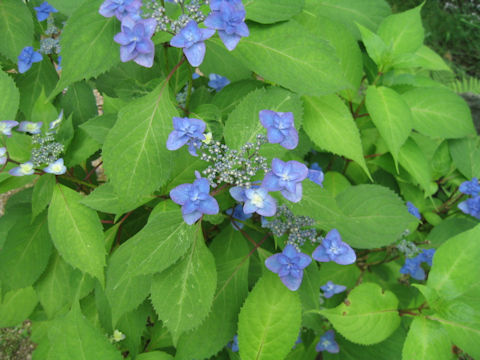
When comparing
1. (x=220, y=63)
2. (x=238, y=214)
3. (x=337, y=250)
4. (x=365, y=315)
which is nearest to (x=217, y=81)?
(x=220, y=63)

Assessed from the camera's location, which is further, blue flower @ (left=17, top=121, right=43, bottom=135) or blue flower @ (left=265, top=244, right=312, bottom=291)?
blue flower @ (left=17, top=121, right=43, bottom=135)

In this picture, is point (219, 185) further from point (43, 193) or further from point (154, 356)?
point (154, 356)

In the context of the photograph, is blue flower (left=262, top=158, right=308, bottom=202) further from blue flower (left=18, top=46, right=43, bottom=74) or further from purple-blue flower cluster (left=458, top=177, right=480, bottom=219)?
purple-blue flower cluster (left=458, top=177, right=480, bottom=219)

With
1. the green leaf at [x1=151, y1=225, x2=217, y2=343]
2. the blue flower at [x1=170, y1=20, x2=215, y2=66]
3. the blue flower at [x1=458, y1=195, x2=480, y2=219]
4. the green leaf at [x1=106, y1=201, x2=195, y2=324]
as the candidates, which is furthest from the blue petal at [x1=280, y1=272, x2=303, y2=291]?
the blue flower at [x1=458, y1=195, x2=480, y2=219]

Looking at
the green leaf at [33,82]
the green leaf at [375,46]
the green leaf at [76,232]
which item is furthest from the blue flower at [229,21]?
the green leaf at [33,82]

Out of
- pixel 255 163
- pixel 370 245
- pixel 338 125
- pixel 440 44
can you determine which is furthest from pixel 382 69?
pixel 440 44

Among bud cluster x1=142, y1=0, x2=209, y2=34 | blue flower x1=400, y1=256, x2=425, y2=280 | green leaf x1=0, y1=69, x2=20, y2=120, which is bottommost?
blue flower x1=400, y1=256, x2=425, y2=280

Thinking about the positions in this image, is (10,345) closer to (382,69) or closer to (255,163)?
(255,163)
